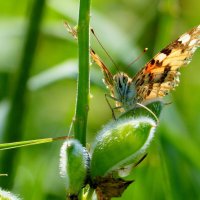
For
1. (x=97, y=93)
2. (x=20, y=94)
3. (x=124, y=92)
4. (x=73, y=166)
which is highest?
(x=97, y=93)

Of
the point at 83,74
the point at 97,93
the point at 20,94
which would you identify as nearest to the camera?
the point at 83,74

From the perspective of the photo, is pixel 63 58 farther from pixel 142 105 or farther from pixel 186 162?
pixel 142 105

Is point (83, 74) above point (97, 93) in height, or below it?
below

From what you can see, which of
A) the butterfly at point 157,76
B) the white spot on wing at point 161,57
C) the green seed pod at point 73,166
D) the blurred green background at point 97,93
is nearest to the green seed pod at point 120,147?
the green seed pod at point 73,166

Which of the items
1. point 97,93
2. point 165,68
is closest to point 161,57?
point 165,68

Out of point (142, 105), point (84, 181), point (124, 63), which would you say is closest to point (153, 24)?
point (124, 63)

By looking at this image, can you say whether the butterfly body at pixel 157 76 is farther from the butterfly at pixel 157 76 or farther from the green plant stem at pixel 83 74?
the green plant stem at pixel 83 74

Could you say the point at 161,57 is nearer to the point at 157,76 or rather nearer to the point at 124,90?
the point at 157,76
